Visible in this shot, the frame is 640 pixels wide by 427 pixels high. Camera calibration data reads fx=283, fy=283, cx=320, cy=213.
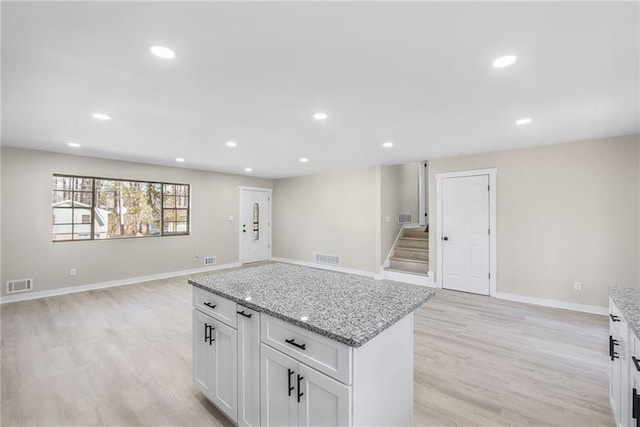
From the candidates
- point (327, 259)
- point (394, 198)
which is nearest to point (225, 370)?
point (327, 259)

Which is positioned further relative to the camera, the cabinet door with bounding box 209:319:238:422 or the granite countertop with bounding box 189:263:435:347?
the cabinet door with bounding box 209:319:238:422

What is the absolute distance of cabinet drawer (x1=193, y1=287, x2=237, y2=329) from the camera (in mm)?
1806

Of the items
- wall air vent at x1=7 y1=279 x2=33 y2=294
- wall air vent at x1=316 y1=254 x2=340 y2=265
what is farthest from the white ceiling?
wall air vent at x1=316 y1=254 x2=340 y2=265

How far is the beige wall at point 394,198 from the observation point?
6.11 m

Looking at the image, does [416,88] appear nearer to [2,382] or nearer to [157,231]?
[2,382]

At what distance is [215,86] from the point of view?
2332 mm

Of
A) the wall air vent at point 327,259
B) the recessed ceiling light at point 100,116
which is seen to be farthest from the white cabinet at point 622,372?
the wall air vent at point 327,259

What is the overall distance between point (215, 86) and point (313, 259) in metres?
5.40

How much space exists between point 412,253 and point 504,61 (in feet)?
15.2

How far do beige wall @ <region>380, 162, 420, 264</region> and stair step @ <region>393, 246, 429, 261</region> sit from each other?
0.20 metres

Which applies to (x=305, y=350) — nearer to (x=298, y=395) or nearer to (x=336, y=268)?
(x=298, y=395)

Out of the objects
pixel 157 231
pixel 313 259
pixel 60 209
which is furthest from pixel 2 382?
pixel 313 259

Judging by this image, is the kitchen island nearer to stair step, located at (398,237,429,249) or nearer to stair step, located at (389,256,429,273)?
stair step, located at (389,256,429,273)

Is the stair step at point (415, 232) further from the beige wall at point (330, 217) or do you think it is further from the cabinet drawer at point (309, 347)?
the cabinet drawer at point (309, 347)
